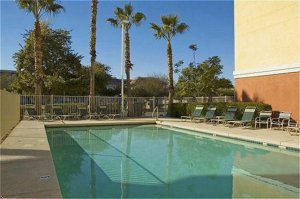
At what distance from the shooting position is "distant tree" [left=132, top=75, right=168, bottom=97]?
5162 centimetres

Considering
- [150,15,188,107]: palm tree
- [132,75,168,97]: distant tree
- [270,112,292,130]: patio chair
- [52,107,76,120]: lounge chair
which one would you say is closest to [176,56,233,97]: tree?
[150,15,188,107]: palm tree

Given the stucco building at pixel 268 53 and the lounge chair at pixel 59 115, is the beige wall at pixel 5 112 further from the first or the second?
the stucco building at pixel 268 53

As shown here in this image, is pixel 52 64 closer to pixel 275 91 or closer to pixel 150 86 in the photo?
pixel 150 86

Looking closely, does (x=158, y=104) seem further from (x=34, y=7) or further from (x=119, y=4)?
(x=34, y=7)

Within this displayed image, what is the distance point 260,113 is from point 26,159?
1152 centimetres

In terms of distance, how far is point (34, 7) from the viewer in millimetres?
22609

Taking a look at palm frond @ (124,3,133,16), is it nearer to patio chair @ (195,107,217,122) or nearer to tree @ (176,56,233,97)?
tree @ (176,56,233,97)

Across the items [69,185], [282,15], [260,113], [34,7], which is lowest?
[69,185]

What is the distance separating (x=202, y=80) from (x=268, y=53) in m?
14.2

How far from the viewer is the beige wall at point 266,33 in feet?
54.8

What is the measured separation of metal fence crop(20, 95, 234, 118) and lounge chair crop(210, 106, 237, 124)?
21.6 feet

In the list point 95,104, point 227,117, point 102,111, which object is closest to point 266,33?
point 227,117

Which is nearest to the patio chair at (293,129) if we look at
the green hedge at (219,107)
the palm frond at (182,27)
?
the green hedge at (219,107)

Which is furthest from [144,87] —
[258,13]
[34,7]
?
[258,13]
